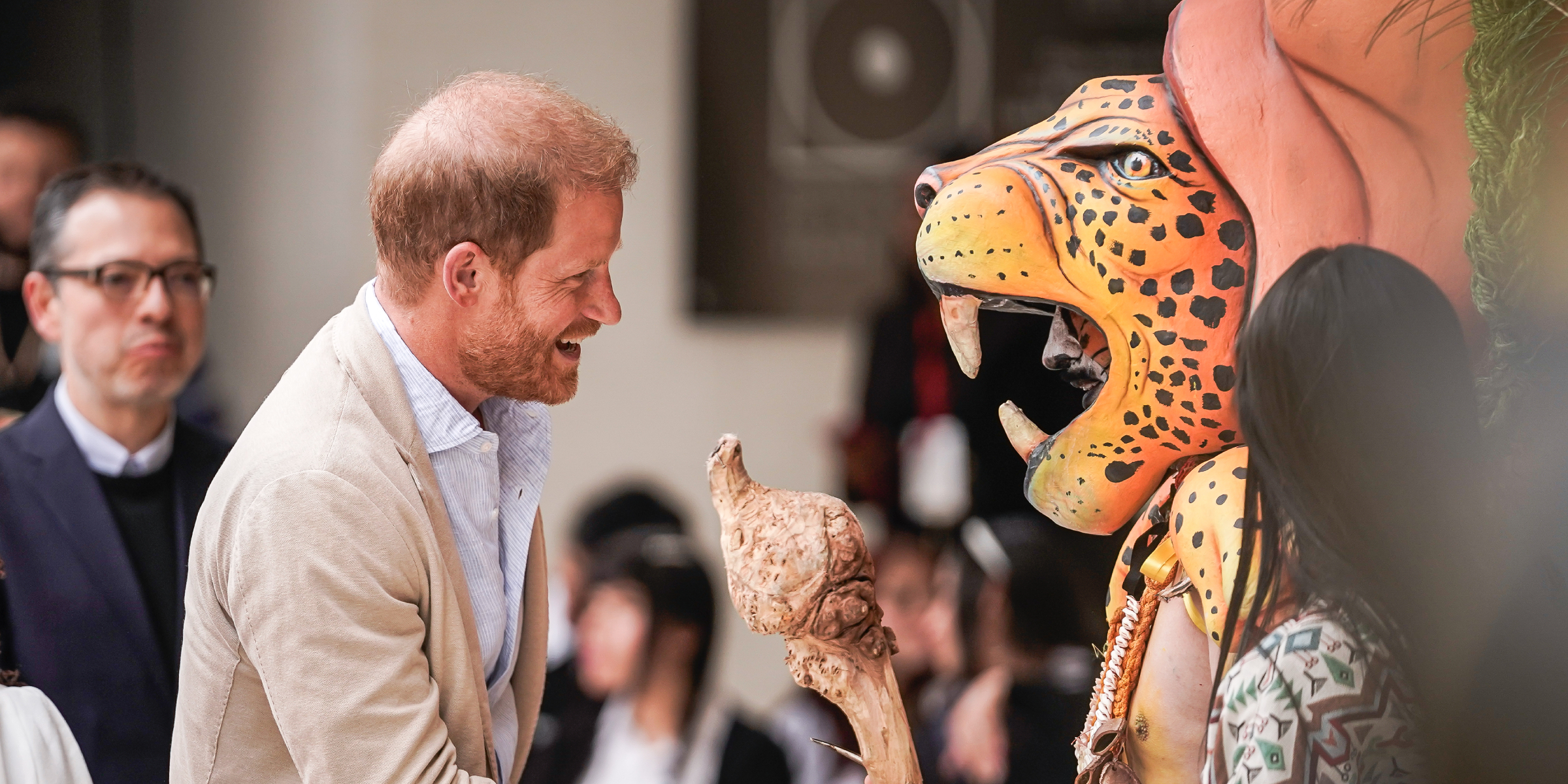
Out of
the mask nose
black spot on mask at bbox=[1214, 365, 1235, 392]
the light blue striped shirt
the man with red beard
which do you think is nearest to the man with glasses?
the man with red beard

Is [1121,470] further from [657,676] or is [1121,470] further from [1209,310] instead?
[657,676]

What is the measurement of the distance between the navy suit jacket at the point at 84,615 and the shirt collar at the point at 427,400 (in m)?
0.61

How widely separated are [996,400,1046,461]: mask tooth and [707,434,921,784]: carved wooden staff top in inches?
7.6

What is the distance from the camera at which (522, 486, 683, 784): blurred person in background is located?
241cm

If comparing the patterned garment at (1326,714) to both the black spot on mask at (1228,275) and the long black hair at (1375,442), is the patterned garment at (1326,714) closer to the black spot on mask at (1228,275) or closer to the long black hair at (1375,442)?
the long black hair at (1375,442)

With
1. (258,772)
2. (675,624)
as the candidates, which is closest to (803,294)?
(675,624)

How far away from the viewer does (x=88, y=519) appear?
1.62m

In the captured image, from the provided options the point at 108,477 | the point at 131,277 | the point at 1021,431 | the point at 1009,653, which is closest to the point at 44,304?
the point at 131,277

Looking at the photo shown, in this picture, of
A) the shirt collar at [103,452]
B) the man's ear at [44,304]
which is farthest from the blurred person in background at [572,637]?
the man's ear at [44,304]

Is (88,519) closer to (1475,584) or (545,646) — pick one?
(545,646)

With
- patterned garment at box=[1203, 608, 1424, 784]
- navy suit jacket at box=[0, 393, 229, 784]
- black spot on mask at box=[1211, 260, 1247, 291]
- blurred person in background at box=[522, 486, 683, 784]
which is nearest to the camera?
patterned garment at box=[1203, 608, 1424, 784]

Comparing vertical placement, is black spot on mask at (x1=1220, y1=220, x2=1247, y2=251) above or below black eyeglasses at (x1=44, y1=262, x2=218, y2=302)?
above

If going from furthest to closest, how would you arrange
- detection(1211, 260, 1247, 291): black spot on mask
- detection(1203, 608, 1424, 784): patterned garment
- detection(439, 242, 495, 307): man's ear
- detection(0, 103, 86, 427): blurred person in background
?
detection(0, 103, 86, 427): blurred person in background < detection(439, 242, 495, 307): man's ear < detection(1211, 260, 1247, 291): black spot on mask < detection(1203, 608, 1424, 784): patterned garment

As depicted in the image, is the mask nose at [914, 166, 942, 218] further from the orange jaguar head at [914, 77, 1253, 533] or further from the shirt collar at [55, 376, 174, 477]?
the shirt collar at [55, 376, 174, 477]
